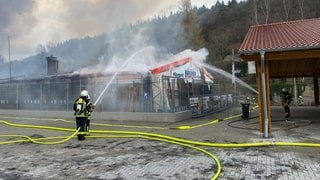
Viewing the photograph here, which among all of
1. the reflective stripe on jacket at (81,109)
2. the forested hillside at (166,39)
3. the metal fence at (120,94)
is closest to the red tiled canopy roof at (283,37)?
the metal fence at (120,94)

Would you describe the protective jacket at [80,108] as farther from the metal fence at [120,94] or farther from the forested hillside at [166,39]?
the forested hillside at [166,39]

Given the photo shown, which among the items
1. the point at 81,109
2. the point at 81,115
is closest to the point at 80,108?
the point at 81,109

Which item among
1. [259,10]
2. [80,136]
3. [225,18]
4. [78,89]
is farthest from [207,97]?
[225,18]

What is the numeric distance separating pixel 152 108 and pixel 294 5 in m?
35.0

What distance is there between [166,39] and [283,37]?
23420 mm

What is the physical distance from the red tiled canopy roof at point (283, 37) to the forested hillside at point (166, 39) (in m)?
12.8

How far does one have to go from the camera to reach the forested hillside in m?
32.6

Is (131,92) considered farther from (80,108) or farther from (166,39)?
(166,39)

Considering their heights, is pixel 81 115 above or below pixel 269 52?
below

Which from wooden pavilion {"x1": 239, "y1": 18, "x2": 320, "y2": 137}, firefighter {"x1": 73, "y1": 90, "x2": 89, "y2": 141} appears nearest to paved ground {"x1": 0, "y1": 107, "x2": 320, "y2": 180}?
firefighter {"x1": 73, "y1": 90, "x2": 89, "y2": 141}

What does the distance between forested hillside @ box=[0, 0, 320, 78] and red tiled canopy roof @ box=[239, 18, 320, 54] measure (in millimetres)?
12813

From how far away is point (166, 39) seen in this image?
35969mm

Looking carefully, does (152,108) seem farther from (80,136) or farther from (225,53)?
(225,53)

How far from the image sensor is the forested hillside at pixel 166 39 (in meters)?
32.6
